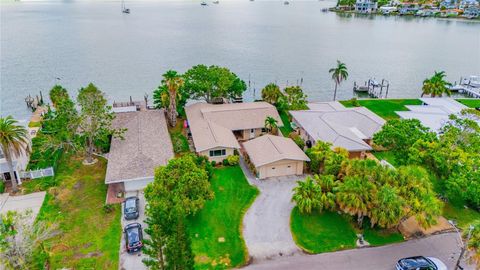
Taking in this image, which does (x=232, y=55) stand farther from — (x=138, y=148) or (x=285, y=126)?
(x=138, y=148)

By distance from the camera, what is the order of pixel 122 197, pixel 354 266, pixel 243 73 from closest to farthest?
pixel 354 266 → pixel 122 197 → pixel 243 73

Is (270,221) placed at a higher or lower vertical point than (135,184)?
lower

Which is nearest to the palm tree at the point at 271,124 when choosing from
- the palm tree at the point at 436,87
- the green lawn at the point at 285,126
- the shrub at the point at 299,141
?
the green lawn at the point at 285,126

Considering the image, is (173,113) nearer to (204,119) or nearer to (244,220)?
(204,119)

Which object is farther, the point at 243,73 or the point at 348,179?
the point at 243,73

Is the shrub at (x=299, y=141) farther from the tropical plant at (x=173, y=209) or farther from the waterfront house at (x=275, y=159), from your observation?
the tropical plant at (x=173, y=209)

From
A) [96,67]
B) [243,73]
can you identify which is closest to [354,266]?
[243,73]

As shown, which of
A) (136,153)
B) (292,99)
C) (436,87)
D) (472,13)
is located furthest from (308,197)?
(472,13)
